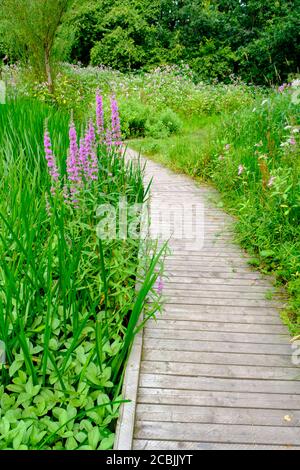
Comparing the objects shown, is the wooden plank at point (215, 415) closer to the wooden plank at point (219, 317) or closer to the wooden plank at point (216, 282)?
the wooden plank at point (219, 317)

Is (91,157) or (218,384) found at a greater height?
(91,157)

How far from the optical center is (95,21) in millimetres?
20203

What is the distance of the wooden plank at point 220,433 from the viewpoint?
1.96m

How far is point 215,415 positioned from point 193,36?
2164cm

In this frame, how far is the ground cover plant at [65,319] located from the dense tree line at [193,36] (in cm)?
1787

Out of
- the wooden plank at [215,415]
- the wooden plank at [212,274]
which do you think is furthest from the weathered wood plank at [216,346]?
the wooden plank at [212,274]

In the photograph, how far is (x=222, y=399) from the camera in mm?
2189

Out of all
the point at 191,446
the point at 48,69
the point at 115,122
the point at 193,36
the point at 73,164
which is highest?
the point at 193,36

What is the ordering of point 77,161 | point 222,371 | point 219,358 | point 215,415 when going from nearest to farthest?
1. point 215,415
2. point 222,371
3. point 219,358
4. point 77,161

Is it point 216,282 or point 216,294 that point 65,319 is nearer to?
point 216,294

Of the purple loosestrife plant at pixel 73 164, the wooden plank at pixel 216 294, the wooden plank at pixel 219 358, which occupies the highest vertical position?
the purple loosestrife plant at pixel 73 164

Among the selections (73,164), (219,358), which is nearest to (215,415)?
(219,358)

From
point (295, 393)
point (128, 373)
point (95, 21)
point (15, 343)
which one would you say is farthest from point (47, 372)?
point (95, 21)
